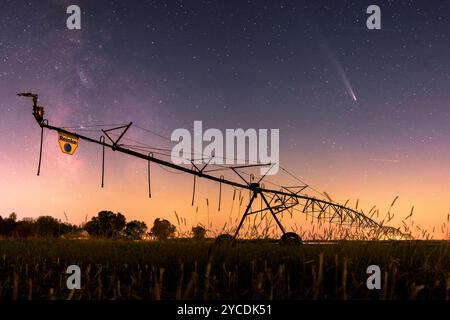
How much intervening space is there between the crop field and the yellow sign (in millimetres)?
9624

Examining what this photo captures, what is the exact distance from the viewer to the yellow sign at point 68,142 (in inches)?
874

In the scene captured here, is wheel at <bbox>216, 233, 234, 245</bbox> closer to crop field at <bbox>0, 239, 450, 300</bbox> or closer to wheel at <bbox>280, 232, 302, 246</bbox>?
wheel at <bbox>280, 232, 302, 246</bbox>

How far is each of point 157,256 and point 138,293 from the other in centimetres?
317

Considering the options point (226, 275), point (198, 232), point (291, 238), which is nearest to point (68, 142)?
point (198, 232)

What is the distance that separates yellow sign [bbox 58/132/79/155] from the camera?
72.8 ft

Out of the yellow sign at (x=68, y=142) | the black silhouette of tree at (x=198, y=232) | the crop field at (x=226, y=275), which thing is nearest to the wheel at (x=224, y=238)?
the black silhouette of tree at (x=198, y=232)

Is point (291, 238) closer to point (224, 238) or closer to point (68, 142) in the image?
point (224, 238)

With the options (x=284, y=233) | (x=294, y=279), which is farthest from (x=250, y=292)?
(x=284, y=233)

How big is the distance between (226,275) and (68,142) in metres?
15.4

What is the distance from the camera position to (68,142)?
22.3m

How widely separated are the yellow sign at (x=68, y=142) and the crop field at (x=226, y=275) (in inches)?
379

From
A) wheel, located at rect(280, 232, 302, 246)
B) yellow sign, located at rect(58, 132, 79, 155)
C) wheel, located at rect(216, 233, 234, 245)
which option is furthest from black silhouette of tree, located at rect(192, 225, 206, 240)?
yellow sign, located at rect(58, 132, 79, 155)
